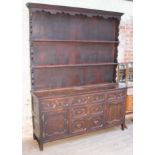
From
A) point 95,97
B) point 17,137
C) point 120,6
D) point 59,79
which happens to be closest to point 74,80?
point 59,79

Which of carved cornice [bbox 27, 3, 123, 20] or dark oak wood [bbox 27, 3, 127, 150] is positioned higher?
carved cornice [bbox 27, 3, 123, 20]

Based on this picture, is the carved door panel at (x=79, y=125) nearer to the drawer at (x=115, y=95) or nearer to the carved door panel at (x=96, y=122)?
the carved door panel at (x=96, y=122)

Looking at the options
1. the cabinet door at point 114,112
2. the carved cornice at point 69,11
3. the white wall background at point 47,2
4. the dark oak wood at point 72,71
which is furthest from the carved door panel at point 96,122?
the carved cornice at point 69,11

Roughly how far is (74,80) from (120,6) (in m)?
1.62

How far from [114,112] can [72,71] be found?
3.19ft

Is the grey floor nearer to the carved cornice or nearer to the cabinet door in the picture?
the cabinet door

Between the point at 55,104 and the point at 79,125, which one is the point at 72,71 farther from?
the point at 79,125

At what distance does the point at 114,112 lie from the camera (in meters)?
3.19

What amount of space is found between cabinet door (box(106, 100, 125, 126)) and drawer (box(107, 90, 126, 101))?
0.22 feet

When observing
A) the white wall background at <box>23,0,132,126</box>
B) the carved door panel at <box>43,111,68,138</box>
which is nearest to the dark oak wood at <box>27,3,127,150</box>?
the carved door panel at <box>43,111,68,138</box>

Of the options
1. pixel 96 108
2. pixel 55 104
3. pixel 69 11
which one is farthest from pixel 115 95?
pixel 69 11

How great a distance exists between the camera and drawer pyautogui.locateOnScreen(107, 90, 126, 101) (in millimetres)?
3094

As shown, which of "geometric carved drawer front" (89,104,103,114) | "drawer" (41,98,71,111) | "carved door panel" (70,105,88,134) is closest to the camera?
"drawer" (41,98,71,111)
